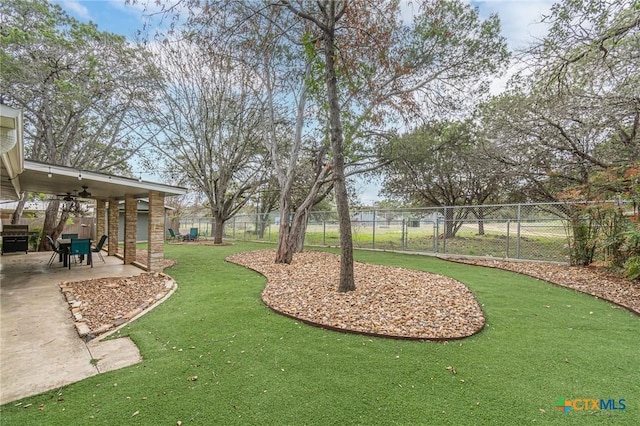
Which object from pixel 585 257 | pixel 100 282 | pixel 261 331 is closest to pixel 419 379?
pixel 261 331

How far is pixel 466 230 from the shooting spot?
35.4 ft

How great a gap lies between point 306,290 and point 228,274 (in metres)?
2.57

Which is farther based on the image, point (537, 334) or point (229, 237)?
point (229, 237)

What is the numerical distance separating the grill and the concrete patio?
7.11 metres

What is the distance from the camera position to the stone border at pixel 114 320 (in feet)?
11.4

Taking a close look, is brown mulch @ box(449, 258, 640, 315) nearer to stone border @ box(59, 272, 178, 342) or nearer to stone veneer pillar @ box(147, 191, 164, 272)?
stone border @ box(59, 272, 178, 342)

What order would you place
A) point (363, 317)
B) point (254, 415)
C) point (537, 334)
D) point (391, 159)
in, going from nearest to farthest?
point (254, 415)
point (537, 334)
point (363, 317)
point (391, 159)

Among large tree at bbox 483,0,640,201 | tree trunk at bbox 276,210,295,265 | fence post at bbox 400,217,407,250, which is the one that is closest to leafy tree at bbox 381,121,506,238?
large tree at bbox 483,0,640,201

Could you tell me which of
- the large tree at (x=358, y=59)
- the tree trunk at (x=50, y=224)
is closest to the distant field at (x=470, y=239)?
the large tree at (x=358, y=59)

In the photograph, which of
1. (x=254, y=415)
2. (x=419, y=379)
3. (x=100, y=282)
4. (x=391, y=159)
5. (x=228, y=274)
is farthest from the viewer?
(x=391, y=159)

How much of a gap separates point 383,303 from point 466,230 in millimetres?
7734

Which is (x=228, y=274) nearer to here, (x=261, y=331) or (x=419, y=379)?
(x=261, y=331)

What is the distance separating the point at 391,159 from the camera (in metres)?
9.75

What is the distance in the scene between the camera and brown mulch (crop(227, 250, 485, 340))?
3.61 metres
